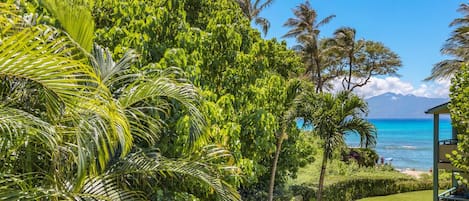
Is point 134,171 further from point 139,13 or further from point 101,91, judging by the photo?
point 139,13

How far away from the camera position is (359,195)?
1474 cm

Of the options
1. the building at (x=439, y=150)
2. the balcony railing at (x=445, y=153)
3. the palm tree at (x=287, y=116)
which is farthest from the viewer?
the balcony railing at (x=445, y=153)

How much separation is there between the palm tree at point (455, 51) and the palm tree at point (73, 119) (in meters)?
18.0

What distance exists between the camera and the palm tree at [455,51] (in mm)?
18625

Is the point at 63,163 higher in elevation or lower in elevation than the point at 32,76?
lower

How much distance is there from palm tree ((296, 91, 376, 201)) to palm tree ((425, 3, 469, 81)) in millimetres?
10753

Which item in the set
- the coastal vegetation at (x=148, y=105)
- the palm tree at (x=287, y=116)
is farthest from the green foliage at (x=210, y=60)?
the palm tree at (x=287, y=116)

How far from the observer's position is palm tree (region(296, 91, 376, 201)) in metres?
10.3

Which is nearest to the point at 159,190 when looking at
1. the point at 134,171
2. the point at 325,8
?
the point at 134,171

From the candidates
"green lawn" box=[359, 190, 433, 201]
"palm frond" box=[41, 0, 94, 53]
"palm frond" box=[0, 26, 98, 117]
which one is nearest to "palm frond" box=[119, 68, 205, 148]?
"palm frond" box=[41, 0, 94, 53]

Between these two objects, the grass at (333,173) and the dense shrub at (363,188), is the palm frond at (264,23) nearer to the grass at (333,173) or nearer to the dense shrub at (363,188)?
the grass at (333,173)

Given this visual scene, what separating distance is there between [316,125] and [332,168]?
7085 mm

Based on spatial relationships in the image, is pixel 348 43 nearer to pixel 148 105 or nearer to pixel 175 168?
pixel 148 105

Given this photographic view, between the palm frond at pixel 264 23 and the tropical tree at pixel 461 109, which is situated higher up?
the palm frond at pixel 264 23
